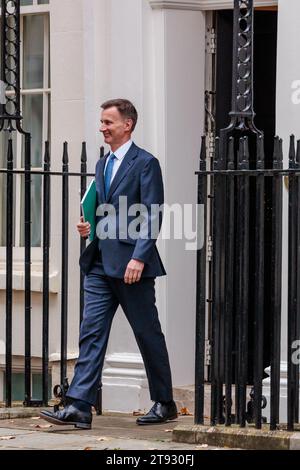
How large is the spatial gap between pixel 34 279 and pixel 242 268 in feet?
11.7

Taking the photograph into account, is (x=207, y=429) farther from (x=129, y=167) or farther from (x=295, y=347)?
(x=129, y=167)

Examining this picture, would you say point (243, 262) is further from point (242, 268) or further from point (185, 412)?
A: point (185, 412)

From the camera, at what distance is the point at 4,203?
41.0 ft

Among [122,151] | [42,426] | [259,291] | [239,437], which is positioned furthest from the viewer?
[42,426]

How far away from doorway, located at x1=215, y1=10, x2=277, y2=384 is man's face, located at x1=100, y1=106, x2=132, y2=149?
192 centimetres

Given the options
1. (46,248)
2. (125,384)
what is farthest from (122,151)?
(125,384)

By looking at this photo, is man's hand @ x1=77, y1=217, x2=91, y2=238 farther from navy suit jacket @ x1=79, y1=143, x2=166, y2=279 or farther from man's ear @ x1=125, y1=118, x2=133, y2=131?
man's ear @ x1=125, y1=118, x2=133, y2=131

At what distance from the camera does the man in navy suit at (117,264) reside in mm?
9141

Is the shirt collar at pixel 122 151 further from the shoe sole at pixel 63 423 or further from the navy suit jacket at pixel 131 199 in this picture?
the shoe sole at pixel 63 423

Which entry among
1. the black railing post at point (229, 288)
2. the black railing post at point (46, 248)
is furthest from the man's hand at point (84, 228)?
the black railing post at point (229, 288)

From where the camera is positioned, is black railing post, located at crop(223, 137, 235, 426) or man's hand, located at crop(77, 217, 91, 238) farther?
man's hand, located at crop(77, 217, 91, 238)

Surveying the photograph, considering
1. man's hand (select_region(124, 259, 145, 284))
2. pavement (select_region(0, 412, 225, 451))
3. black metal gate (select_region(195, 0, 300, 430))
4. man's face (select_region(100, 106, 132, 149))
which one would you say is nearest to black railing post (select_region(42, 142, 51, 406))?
pavement (select_region(0, 412, 225, 451))

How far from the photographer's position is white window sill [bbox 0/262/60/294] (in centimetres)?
1177

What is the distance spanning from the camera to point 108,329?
9242mm
